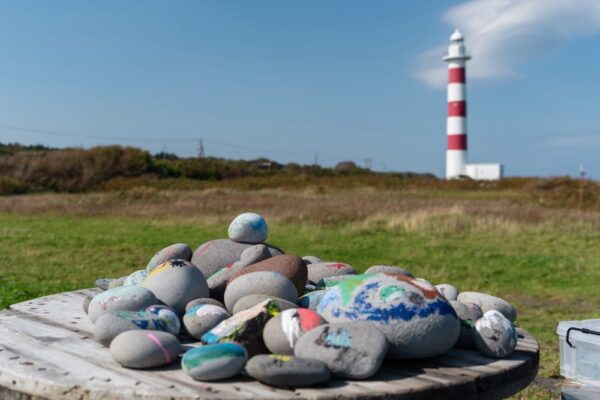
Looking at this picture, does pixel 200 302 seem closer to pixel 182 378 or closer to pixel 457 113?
pixel 182 378

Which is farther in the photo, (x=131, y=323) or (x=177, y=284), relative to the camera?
(x=177, y=284)

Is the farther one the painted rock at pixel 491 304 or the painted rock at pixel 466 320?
the painted rock at pixel 491 304

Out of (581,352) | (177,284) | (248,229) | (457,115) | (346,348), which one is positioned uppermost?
(457,115)

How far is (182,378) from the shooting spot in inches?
95.0

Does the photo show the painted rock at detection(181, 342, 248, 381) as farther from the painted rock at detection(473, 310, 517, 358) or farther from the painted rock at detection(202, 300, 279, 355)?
the painted rock at detection(473, 310, 517, 358)

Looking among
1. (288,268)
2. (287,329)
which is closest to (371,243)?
(288,268)

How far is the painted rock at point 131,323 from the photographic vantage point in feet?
9.26

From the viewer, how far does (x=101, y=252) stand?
12.3m

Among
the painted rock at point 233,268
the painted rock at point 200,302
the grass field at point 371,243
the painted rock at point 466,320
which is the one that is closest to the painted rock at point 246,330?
the painted rock at point 200,302

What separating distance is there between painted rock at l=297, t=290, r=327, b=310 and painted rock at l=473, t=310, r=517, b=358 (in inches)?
30.0

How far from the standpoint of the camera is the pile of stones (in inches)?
95.2

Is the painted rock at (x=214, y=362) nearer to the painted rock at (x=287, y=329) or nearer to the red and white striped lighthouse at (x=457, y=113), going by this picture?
the painted rock at (x=287, y=329)

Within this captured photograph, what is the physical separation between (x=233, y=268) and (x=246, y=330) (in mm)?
1123

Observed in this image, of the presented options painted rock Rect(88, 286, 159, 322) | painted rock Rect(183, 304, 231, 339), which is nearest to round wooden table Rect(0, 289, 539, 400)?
painted rock Rect(88, 286, 159, 322)
